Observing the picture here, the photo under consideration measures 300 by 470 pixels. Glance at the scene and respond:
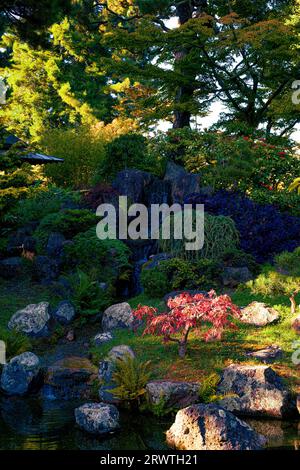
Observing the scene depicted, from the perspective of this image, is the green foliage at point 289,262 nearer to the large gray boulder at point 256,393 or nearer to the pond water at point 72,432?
Answer: the large gray boulder at point 256,393

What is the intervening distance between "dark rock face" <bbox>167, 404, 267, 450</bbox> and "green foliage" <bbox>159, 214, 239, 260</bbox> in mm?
5875

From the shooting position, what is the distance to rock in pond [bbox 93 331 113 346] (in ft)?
32.2

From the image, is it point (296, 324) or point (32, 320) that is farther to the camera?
point (32, 320)

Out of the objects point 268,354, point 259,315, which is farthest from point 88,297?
point 268,354

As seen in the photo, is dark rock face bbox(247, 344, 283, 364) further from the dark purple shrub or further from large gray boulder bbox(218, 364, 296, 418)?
the dark purple shrub

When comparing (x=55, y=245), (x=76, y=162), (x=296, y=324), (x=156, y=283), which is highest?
(x=76, y=162)

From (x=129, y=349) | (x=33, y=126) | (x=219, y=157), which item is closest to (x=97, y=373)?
(x=129, y=349)

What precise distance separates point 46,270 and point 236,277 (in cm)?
438

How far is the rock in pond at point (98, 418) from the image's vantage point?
688 centimetres

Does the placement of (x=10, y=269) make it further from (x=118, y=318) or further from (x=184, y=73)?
(x=184, y=73)

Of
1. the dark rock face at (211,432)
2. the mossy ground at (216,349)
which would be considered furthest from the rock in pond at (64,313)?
the dark rock face at (211,432)

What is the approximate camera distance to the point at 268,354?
8414 millimetres

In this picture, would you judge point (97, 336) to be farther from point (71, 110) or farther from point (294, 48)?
point (71, 110)

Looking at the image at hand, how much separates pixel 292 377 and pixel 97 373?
2949mm
